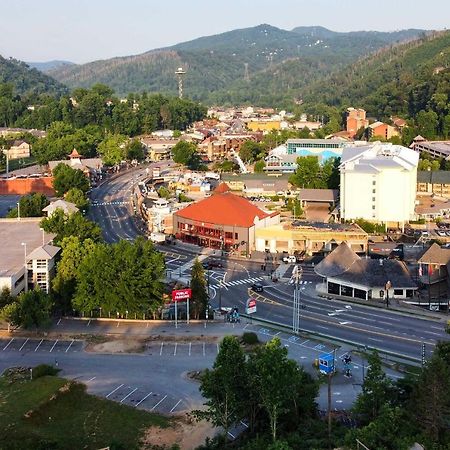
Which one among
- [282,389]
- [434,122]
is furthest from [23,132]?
[282,389]

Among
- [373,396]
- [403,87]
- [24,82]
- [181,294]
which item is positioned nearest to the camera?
[373,396]

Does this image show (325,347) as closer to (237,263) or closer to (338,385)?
(338,385)

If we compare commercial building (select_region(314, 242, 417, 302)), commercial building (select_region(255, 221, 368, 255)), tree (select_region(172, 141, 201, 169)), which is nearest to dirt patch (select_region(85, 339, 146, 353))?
commercial building (select_region(314, 242, 417, 302))

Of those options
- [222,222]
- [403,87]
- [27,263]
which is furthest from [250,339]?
[403,87]

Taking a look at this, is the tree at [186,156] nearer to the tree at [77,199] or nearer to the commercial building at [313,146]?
the commercial building at [313,146]

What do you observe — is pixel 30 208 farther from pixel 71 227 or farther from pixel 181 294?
pixel 181 294
